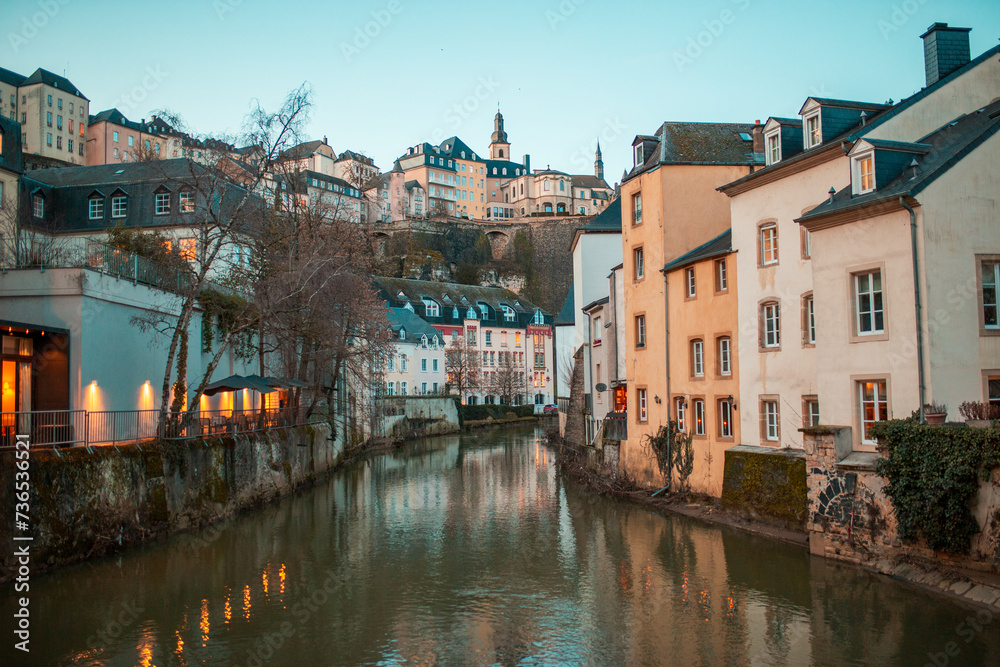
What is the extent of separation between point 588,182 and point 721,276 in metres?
116

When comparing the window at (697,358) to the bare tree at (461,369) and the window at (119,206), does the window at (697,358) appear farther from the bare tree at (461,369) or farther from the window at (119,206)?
the bare tree at (461,369)

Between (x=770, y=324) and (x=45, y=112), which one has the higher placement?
(x=45, y=112)

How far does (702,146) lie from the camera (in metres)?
24.3

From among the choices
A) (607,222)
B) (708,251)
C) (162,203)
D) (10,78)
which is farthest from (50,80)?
(708,251)

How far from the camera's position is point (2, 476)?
1387 cm

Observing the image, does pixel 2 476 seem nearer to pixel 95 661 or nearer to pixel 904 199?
pixel 95 661

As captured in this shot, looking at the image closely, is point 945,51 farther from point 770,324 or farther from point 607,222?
point 607,222

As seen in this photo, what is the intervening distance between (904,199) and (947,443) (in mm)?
4457

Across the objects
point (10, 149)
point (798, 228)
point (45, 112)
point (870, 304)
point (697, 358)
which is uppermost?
point (45, 112)

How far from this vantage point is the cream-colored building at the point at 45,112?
247ft

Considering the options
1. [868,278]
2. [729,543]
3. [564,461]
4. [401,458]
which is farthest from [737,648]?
[401,458]

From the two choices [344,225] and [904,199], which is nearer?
[904,199]

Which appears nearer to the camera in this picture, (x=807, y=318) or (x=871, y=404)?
(x=871, y=404)

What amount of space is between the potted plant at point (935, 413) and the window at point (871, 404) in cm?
94
